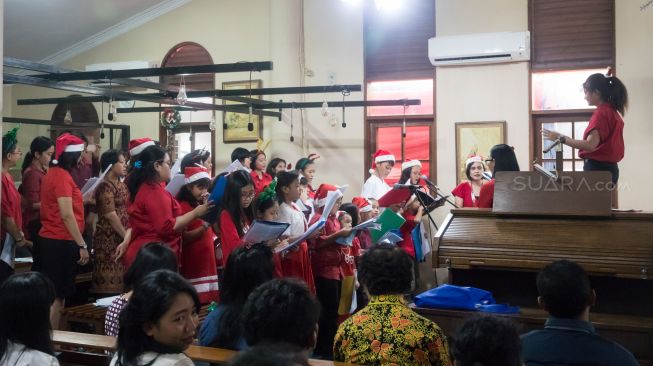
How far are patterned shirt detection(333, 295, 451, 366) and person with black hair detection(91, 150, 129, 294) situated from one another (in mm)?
2863

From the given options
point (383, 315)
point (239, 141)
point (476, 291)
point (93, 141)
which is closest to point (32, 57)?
point (93, 141)

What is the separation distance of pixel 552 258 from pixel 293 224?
169 cm

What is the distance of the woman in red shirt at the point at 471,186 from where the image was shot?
6566 millimetres

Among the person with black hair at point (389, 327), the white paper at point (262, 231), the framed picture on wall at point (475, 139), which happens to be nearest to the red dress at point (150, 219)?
the white paper at point (262, 231)

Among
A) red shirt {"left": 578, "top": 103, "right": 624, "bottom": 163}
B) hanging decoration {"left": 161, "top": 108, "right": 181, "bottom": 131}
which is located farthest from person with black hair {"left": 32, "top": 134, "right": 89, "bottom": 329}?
red shirt {"left": 578, "top": 103, "right": 624, "bottom": 163}

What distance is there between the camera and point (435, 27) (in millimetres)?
7984

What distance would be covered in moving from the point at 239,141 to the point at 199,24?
5.59ft

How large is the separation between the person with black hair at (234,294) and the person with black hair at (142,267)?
32 centimetres

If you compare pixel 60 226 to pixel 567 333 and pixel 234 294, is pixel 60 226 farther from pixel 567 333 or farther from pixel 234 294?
pixel 567 333

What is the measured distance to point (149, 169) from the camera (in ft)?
13.1

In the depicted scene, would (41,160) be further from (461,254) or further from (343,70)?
(343,70)

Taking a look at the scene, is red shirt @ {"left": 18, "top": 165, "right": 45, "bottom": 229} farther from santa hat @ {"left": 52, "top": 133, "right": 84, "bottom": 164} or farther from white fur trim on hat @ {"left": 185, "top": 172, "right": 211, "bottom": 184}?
white fur trim on hat @ {"left": 185, "top": 172, "right": 211, "bottom": 184}

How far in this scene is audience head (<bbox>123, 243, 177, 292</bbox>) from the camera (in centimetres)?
292

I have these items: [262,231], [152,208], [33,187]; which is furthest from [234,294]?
Result: [33,187]
